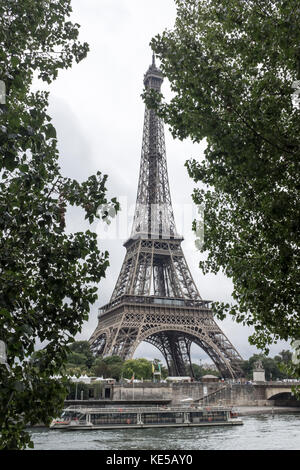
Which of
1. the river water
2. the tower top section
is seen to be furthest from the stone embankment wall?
the tower top section

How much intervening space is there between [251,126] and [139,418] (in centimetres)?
4428

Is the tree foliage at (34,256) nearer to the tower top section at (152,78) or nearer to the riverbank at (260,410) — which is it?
the riverbank at (260,410)

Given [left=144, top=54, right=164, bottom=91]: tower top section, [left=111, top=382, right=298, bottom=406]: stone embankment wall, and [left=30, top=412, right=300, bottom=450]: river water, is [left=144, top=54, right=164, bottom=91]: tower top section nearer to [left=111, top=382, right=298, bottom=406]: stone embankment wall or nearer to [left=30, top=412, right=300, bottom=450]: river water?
[left=111, top=382, right=298, bottom=406]: stone embankment wall

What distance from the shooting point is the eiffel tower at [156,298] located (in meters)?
65.4

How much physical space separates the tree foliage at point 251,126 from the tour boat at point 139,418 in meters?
39.3

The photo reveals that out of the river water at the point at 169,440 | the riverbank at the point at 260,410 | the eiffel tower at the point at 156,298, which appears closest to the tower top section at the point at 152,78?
the eiffel tower at the point at 156,298

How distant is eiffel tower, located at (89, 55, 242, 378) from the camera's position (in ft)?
214

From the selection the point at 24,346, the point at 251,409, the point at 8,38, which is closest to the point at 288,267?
→ the point at 24,346

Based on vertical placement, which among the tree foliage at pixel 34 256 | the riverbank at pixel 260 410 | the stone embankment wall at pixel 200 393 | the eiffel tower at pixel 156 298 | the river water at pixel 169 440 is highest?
the eiffel tower at pixel 156 298

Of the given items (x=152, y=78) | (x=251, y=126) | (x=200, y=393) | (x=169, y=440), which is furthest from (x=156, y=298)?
(x=251, y=126)

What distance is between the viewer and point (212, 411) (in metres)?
50.6

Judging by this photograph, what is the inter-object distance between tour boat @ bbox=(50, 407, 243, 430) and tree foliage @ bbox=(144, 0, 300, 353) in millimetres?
39298

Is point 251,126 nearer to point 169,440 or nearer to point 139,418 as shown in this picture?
point 169,440
